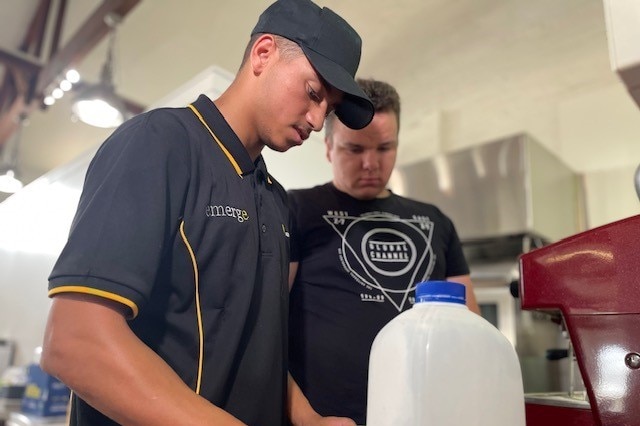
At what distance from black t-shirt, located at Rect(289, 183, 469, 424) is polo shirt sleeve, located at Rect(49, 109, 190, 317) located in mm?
544

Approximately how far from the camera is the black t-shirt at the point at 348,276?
1.16 metres

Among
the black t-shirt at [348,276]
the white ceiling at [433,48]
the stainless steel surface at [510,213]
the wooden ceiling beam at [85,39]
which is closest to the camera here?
the black t-shirt at [348,276]

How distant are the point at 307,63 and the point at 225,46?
272 centimetres

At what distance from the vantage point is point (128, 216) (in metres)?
0.66

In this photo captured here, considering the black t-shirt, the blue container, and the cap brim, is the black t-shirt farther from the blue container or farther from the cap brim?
the blue container

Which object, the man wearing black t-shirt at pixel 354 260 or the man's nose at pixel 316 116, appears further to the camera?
the man wearing black t-shirt at pixel 354 260

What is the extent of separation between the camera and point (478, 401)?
0.61 m

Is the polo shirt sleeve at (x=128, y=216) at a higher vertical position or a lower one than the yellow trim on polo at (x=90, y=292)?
higher

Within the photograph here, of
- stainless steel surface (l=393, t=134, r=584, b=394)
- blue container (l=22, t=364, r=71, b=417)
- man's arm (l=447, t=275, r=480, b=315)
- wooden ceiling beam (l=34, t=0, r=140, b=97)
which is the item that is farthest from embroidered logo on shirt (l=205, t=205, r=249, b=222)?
wooden ceiling beam (l=34, t=0, r=140, b=97)

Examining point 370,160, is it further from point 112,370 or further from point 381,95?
point 112,370

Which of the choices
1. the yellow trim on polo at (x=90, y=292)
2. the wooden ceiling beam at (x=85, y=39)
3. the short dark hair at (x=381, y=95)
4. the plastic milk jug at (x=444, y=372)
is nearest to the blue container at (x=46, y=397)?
the short dark hair at (x=381, y=95)

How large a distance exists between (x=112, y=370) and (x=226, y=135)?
417mm

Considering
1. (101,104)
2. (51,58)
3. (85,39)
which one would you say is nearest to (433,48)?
(101,104)

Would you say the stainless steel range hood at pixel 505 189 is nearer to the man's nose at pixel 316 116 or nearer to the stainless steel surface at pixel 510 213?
the stainless steel surface at pixel 510 213
